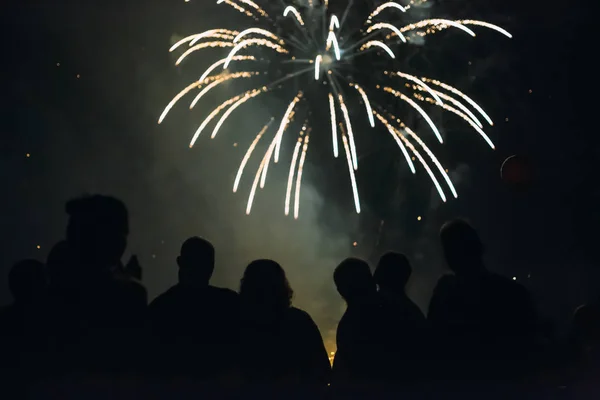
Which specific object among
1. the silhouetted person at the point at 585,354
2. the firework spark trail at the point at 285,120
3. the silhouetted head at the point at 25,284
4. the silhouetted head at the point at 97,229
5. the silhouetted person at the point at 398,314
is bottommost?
the silhouetted person at the point at 585,354

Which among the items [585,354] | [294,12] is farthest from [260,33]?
[585,354]

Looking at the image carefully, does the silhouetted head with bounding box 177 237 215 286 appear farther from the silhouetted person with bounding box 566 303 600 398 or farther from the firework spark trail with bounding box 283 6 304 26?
the firework spark trail with bounding box 283 6 304 26

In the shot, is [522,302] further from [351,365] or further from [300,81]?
[300,81]

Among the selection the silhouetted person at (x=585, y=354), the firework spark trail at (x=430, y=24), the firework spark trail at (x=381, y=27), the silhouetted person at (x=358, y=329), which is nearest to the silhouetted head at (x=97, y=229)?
the silhouetted person at (x=358, y=329)

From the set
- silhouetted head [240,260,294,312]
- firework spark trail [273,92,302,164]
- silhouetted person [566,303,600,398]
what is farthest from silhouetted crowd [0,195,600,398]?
firework spark trail [273,92,302,164]

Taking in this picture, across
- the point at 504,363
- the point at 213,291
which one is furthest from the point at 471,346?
the point at 213,291

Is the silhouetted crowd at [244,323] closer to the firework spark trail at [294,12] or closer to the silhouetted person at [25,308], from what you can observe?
the silhouetted person at [25,308]
